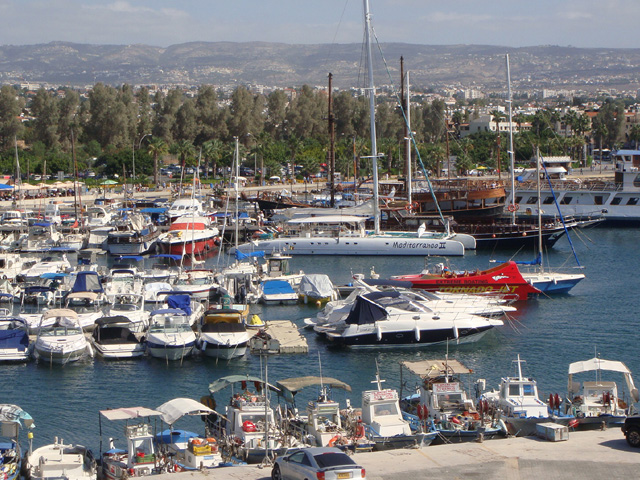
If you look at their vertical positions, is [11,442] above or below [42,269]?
above

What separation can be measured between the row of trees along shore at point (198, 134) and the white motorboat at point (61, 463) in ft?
278

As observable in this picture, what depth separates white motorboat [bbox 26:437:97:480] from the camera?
2173 centimetres

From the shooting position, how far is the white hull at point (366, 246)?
65688 millimetres

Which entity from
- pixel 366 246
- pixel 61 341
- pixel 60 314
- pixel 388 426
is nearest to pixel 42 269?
pixel 60 314

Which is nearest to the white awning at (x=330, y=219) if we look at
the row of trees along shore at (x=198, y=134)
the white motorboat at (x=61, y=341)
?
the white motorboat at (x=61, y=341)

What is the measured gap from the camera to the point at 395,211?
74500 millimetres

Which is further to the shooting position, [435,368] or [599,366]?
[435,368]

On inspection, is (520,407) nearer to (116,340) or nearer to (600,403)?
(600,403)

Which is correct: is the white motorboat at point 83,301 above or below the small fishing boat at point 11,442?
A: below

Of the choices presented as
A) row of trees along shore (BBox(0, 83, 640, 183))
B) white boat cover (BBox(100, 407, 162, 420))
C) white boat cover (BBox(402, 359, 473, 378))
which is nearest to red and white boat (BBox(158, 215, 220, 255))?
white boat cover (BBox(402, 359, 473, 378))

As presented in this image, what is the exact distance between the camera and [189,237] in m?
63.2

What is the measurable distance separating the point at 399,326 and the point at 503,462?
15.8m

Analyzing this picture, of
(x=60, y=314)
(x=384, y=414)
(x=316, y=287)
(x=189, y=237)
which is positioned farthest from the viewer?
(x=189, y=237)

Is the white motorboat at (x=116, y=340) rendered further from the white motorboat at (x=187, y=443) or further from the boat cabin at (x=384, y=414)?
the boat cabin at (x=384, y=414)
